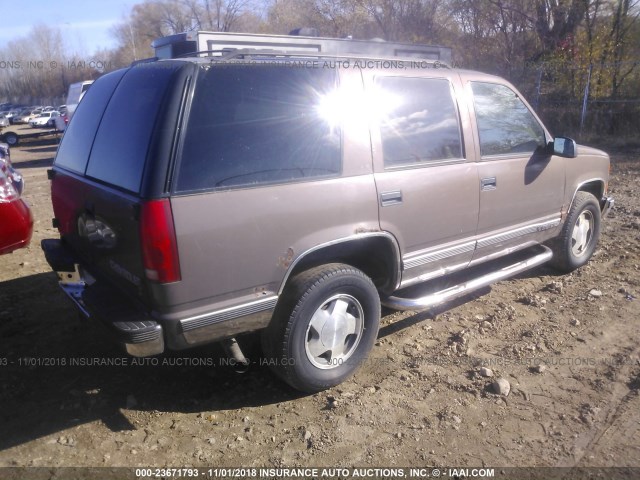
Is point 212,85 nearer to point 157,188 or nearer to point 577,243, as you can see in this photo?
point 157,188

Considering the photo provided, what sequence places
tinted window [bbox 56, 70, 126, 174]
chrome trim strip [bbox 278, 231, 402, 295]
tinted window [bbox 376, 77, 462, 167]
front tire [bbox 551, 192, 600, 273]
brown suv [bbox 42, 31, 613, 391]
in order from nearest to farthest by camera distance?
brown suv [bbox 42, 31, 613, 391]
chrome trim strip [bbox 278, 231, 402, 295]
tinted window [bbox 56, 70, 126, 174]
tinted window [bbox 376, 77, 462, 167]
front tire [bbox 551, 192, 600, 273]


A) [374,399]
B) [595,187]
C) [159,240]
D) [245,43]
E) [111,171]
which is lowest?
[374,399]

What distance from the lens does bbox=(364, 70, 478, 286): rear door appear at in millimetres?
3383

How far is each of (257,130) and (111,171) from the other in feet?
2.79

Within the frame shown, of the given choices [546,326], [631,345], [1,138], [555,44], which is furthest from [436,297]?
[1,138]

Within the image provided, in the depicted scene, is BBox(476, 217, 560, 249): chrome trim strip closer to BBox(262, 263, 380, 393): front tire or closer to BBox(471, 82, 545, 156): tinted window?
BBox(471, 82, 545, 156): tinted window

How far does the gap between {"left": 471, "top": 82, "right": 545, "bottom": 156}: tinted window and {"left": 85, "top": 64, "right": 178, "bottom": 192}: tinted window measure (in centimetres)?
241

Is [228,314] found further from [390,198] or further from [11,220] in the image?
[11,220]

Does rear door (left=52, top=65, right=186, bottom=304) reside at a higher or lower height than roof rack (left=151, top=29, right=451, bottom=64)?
lower

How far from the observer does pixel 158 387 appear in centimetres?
340

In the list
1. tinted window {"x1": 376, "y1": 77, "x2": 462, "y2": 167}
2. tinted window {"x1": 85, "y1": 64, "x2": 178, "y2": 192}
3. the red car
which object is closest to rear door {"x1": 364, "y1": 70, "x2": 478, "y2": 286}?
tinted window {"x1": 376, "y1": 77, "x2": 462, "y2": 167}

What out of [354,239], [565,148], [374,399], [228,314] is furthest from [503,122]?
[228,314]

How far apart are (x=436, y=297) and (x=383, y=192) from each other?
0.93 meters

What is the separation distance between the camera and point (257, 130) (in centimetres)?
286
